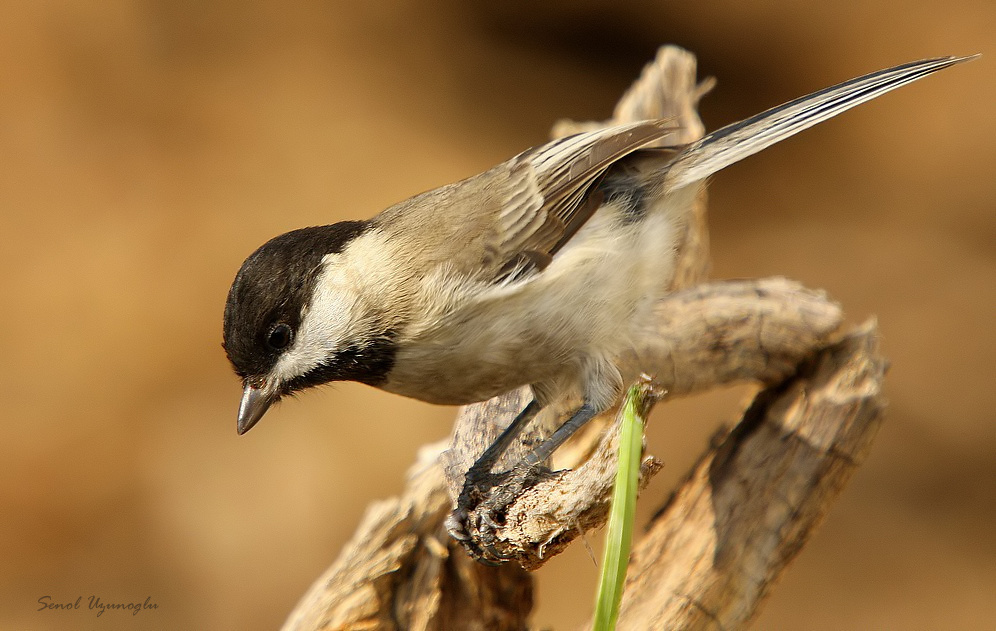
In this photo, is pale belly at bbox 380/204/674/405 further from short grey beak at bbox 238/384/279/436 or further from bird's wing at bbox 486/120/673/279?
short grey beak at bbox 238/384/279/436

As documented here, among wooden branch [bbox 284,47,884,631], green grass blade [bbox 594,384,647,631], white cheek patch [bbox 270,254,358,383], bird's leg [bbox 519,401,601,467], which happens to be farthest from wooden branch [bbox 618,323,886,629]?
white cheek patch [bbox 270,254,358,383]

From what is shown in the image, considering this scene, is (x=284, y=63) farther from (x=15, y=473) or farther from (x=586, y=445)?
(x=586, y=445)

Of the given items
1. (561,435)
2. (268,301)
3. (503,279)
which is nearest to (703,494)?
(561,435)

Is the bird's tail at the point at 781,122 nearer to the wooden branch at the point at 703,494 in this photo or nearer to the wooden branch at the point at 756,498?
the wooden branch at the point at 703,494

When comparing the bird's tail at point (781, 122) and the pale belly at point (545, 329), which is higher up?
the bird's tail at point (781, 122)

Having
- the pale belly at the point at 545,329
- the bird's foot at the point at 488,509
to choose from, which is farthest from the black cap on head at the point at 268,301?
the bird's foot at the point at 488,509

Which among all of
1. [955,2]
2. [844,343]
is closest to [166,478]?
[844,343]
